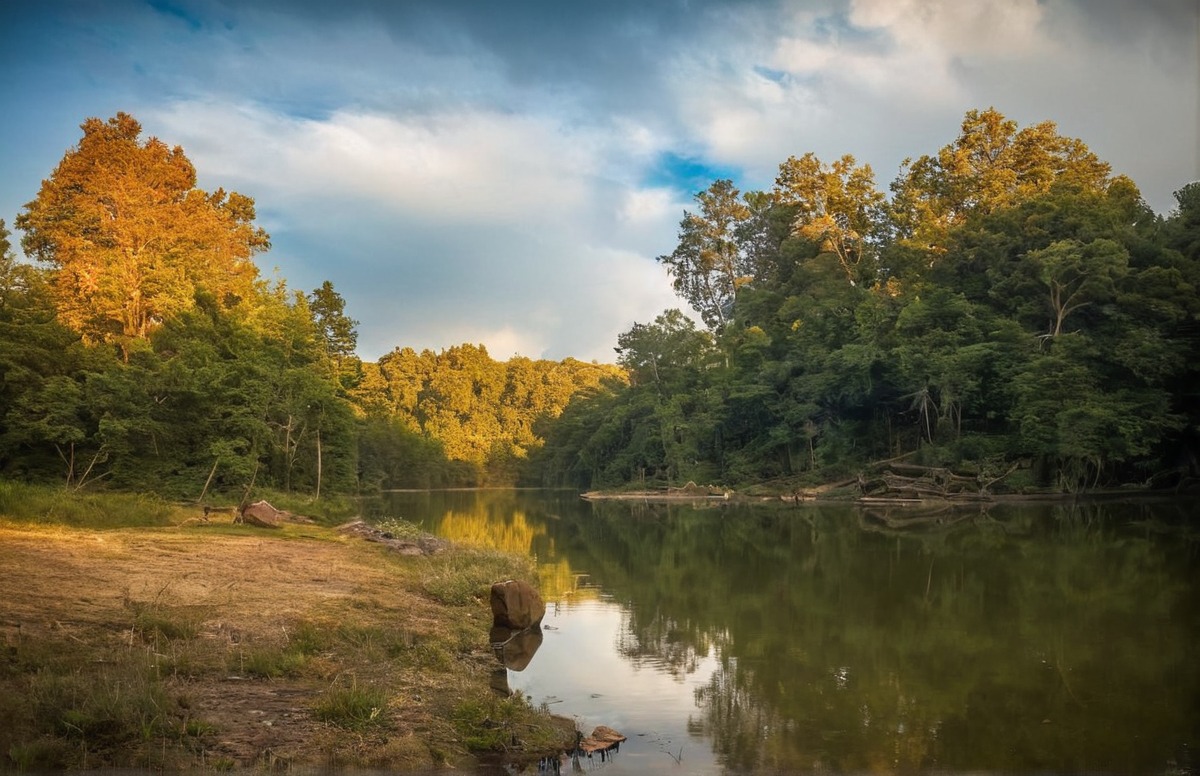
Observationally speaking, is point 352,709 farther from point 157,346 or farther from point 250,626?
point 157,346

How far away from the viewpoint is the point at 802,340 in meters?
54.6

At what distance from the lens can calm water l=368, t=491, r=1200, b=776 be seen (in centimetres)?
780

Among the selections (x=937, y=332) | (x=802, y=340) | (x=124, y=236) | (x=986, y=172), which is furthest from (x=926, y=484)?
(x=124, y=236)

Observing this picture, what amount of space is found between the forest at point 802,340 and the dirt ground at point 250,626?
11140 mm

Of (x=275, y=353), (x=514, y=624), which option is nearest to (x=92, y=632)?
(x=514, y=624)

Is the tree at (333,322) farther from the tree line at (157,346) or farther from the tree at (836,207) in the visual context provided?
the tree at (836,207)

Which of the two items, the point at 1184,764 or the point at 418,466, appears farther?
the point at 418,466

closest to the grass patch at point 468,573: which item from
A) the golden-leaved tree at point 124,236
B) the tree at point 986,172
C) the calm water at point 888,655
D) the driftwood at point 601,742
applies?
the calm water at point 888,655

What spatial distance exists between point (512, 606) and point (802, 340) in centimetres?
4456

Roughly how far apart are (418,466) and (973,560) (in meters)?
84.5

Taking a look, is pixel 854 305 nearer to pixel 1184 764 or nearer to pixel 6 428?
pixel 6 428

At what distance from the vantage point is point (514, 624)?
515 inches

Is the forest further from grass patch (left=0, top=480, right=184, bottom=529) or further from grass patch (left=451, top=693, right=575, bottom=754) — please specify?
grass patch (left=451, top=693, right=575, bottom=754)

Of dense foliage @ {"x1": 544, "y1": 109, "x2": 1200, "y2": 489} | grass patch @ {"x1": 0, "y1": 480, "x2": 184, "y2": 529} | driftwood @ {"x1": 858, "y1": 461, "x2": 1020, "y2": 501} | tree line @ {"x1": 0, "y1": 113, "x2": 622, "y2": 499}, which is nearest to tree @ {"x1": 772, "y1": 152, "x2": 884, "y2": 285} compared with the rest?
dense foliage @ {"x1": 544, "y1": 109, "x2": 1200, "y2": 489}
